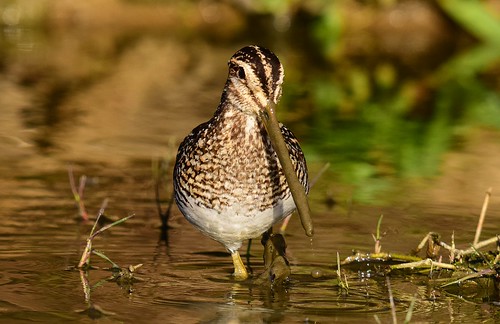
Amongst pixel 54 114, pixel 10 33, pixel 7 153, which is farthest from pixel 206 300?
pixel 10 33

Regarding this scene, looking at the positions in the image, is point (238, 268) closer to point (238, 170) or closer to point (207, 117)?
point (238, 170)

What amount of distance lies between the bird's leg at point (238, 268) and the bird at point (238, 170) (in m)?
0.30

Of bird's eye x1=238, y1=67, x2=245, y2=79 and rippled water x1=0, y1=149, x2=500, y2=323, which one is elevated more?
bird's eye x1=238, y1=67, x2=245, y2=79

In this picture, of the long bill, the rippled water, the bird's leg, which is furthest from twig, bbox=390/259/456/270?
the bird's leg

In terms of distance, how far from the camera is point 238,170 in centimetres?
686

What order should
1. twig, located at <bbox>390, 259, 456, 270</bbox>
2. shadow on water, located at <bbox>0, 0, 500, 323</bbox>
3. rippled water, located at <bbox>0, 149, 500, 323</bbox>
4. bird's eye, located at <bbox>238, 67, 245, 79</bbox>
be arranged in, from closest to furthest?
rippled water, located at <bbox>0, 149, 500, 323</bbox> < bird's eye, located at <bbox>238, 67, 245, 79</bbox> < shadow on water, located at <bbox>0, 0, 500, 323</bbox> < twig, located at <bbox>390, 259, 456, 270</bbox>

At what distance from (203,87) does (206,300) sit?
763 cm

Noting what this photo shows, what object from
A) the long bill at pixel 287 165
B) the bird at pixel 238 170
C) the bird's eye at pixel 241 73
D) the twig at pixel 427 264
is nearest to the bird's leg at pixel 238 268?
the bird at pixel 238 170

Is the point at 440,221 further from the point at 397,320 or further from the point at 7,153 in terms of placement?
the point at 7,153

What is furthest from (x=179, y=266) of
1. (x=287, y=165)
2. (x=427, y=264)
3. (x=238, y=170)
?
(x=427, y=264)

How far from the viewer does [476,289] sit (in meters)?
7.14

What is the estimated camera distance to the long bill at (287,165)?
6.62 m

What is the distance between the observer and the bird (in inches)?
266

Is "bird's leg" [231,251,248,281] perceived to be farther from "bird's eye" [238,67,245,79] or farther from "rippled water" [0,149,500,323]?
A: "bird's eye" [238,67,245,79]
